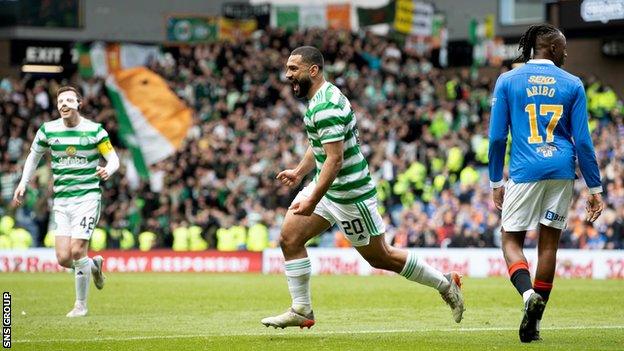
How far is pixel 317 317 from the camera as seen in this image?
1422 centimetres

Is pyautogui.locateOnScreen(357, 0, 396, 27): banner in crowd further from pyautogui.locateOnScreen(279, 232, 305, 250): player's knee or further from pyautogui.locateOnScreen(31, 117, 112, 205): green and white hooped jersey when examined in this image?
pyautogui.locateOnScreen(279, 232, 305, 250): player's knee

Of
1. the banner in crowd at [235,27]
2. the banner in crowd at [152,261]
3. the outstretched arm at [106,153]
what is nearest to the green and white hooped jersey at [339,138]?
the outstretched arm at [106,153]

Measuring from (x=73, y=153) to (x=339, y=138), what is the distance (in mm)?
5490

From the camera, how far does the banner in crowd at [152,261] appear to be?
95.3 feet

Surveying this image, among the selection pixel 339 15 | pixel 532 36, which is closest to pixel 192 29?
pixel 339 15

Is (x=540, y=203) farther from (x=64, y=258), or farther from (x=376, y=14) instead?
(x=376, y=14)

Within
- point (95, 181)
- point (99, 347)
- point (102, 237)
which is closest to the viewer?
point (99, 347)

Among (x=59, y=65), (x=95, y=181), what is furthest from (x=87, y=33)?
(x=95, y=181)

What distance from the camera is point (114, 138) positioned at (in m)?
34.7

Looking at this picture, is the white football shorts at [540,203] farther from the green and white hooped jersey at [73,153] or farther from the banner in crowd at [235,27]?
the banner in crowd at [235,27]

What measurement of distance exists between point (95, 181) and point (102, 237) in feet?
52.9

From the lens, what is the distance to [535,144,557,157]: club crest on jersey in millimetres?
10766

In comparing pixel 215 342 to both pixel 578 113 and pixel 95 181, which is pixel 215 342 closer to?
pixel 578 113

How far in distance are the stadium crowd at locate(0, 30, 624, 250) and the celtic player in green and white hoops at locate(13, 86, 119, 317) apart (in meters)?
13.6
